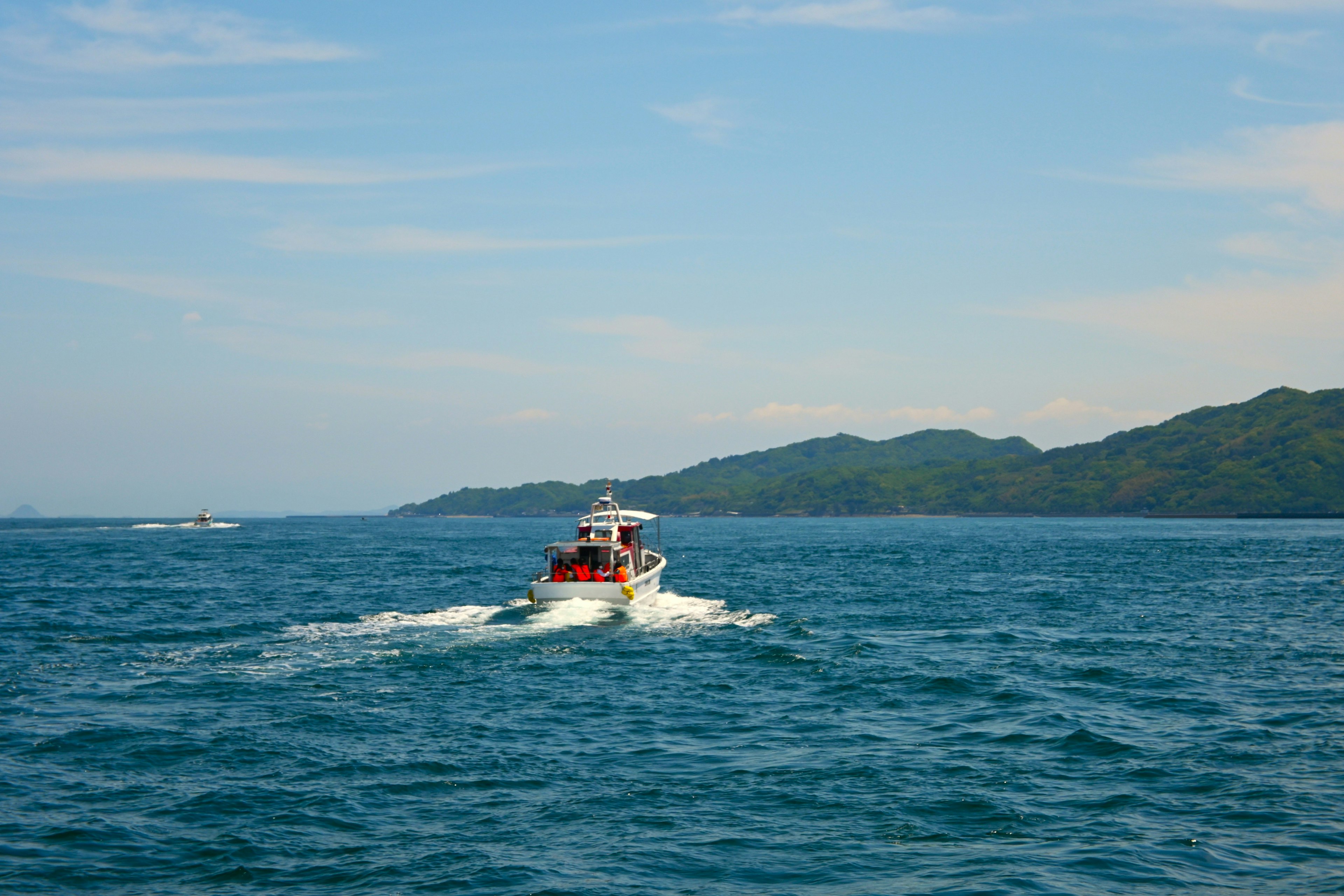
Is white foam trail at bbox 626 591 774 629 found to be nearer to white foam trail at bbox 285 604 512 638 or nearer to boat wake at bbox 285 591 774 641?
boat wake at bbox 285 591 774 641

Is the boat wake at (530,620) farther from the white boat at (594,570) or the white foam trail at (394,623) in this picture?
the white boat at (594,570)

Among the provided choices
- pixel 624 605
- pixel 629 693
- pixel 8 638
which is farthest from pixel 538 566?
pixel 629 693

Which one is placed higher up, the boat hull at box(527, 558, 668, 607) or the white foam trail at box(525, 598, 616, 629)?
the boat hull at box(527, 558, 668, 607)

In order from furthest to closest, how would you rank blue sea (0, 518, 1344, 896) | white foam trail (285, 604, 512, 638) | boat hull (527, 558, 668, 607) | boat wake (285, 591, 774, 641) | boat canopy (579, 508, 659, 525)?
boat canopy (579, 508, 659, 525) → boat hull (527, 558, 668, 607) → boat wake (285, 591, 774, 641) → white foam trail (285, 604, 512, 638) → blue sea (0, 518, 1344, 896)

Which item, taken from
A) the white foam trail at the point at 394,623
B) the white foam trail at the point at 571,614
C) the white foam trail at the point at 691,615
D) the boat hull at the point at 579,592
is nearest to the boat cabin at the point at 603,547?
the boat hull at the point at 579,592

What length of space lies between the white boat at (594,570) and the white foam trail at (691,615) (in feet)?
3.17

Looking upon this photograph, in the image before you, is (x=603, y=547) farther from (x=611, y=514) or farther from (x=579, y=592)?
(x=611, y=514)

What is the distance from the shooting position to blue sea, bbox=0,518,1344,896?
52.9 ft

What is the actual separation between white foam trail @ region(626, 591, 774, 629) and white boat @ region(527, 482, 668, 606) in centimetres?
97

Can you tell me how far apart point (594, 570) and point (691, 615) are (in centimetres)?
532

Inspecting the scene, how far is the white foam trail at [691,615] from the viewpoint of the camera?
1806 inches

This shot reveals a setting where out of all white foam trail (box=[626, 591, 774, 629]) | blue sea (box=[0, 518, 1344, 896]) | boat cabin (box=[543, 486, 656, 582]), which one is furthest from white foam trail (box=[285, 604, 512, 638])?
white foam trail (box=[626, 591, 774, 629])

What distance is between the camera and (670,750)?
76.8 ft

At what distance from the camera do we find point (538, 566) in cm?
9725
